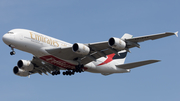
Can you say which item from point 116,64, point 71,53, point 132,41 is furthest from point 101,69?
point 132,41

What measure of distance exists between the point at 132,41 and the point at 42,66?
13337 millimetres

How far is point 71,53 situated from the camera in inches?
1416

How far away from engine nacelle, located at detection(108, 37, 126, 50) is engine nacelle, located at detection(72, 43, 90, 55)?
9.30 ft

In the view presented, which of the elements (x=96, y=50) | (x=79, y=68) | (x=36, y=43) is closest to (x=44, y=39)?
(x=36, y=43)

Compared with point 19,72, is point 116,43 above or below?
below

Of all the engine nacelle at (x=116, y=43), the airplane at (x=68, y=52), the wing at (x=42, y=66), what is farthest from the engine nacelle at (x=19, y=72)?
the engine nacelle at (x=116, y=43)

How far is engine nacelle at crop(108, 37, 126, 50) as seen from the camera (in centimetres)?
3209

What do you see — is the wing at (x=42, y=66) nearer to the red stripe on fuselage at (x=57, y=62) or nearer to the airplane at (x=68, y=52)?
the airplane at (x=68, y=52)

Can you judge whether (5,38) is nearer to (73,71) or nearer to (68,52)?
(68,52)

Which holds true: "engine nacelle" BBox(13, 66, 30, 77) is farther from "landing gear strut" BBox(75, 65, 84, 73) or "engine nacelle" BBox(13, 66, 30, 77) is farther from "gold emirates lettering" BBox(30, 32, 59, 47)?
"gold emirates lettering" BBox(30, 32, 59, 47)

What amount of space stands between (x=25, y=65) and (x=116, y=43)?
13.5m

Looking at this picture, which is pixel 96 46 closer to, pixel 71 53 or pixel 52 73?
pixel 71 53

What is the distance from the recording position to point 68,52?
3566 centimetres

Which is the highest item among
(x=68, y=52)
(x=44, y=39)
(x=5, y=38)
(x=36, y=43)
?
(x=44, y=39)
